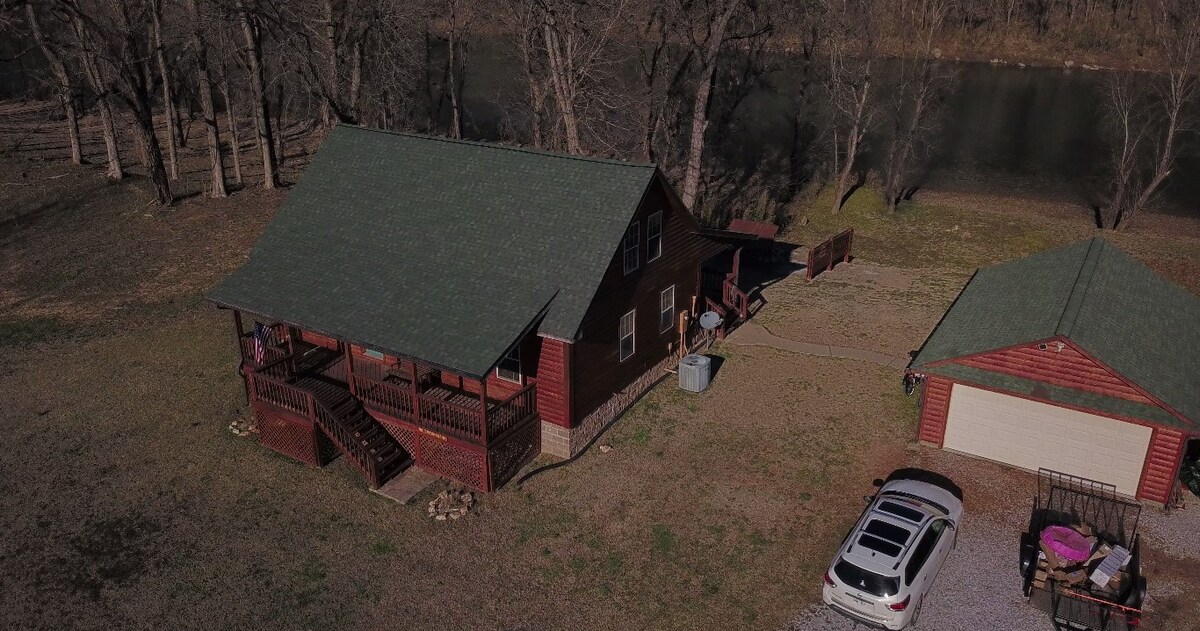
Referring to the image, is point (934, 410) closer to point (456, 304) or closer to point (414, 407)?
point (456, 304)

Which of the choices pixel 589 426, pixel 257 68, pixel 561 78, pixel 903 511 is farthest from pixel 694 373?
pixel 257 68

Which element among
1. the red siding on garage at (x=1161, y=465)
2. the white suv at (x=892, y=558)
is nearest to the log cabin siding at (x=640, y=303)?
the white suv at (x=892, y=558)

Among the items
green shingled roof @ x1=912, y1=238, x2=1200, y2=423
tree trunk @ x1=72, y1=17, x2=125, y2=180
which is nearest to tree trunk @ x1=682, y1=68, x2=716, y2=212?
green shingled roof @ x1=912, y1=238, x2=1200, y2=423

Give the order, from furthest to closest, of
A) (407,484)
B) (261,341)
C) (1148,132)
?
(1148,132), (261,341), (407,484)

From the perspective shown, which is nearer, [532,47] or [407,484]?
[407,484]

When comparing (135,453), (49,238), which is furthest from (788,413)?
(49,238)

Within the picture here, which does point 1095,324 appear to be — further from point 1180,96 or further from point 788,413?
point 1180,96

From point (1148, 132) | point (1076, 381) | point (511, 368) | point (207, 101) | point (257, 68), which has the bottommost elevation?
point (511, 368)
